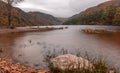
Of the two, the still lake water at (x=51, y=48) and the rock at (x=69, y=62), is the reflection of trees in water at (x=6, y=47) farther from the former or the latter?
the rock at (x=69, y=62)

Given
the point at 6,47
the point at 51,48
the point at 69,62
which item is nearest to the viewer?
the point at 69,62

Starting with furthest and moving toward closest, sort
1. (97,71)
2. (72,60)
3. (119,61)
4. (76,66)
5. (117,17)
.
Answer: (117,17) < (119,61) < (72,60) < (76,66) < (97,71)

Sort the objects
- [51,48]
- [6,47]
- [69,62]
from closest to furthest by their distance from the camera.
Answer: [69,62]
[51,48]
[6,47]

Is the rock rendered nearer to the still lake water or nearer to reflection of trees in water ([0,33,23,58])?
the still lake water

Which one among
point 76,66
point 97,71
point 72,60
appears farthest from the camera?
point 72,60

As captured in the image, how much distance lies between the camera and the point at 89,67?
11.0 meters

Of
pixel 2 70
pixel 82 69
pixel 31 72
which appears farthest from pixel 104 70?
pixel 2 70

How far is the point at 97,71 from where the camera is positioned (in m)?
10.6

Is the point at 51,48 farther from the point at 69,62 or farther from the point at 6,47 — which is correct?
the point at 69,62

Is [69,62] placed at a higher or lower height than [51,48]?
higher

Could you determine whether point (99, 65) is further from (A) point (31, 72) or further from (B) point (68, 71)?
(A) point (31, 72)

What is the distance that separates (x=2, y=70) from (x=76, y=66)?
3948 mm

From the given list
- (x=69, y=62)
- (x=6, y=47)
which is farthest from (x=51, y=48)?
Answer: (x=69, y=62)

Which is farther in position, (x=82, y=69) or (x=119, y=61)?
(x=119, y=61)
